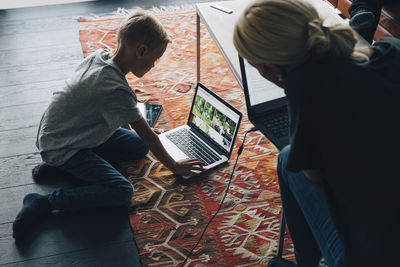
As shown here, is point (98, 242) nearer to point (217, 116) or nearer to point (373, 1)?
point (217, 116)

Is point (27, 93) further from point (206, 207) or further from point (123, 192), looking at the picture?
point (206, 207)

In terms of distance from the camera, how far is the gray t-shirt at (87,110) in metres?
1.62

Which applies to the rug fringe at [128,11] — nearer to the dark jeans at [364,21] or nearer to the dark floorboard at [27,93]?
the dark floorboard at [27,93]

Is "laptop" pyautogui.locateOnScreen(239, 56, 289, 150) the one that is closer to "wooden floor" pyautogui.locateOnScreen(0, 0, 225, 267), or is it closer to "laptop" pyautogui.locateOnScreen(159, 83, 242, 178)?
"laptop" pyautogui.locateOnScreen(159, 83, 242, 178)

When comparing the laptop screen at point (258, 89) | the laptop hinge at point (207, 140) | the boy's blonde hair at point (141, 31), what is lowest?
the laptop hinge at point (207, 140)

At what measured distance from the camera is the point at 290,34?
3.07ft

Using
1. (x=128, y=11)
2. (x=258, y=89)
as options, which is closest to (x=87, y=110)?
(x=258, y=89)

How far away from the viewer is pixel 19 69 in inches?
106

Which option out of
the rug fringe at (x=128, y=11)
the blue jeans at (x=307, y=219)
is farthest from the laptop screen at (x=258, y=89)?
the rug fringe at (x=128, y=11)

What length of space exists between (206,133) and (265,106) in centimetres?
61

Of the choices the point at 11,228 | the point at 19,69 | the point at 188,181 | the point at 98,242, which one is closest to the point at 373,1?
the point at 188,181

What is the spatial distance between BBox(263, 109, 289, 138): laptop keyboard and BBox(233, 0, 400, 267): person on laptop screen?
0.33 meters

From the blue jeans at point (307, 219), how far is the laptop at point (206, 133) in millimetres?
577

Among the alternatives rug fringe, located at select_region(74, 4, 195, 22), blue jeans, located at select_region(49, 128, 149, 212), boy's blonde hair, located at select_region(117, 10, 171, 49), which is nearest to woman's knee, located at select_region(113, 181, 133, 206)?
blue jeans, located at select_region(49, 128, 149, 212)
